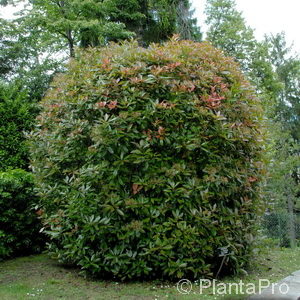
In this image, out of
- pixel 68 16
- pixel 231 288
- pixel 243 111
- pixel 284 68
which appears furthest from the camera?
pixel 284 68

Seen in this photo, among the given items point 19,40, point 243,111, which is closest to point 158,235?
point 243,111

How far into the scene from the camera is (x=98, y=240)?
3.99 meters

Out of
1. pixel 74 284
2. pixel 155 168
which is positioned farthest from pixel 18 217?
pixel 155 168

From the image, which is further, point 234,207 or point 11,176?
point 11,176

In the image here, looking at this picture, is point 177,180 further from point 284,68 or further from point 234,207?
point 284,68

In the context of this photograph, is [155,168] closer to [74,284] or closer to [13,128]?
[74,284]

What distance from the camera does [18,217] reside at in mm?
5105

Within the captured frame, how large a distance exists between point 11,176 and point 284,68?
2171 cm
